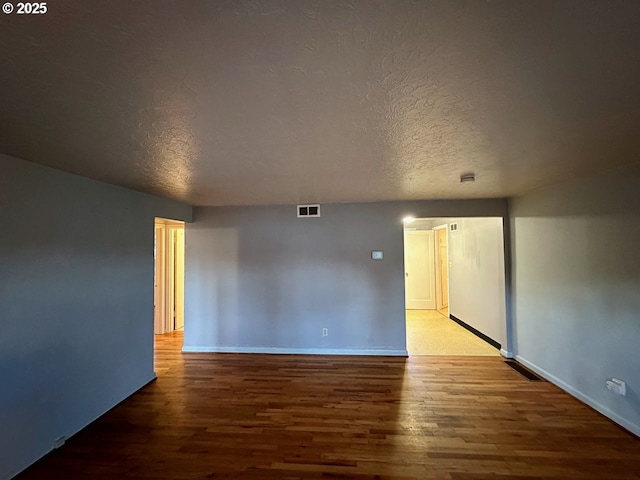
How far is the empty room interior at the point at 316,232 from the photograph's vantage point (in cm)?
97

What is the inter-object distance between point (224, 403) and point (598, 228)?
3.93 meters

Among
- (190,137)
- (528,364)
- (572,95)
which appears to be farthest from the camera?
(528,364)

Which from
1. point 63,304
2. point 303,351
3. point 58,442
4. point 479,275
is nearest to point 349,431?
point 303,351

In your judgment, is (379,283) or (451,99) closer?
(451,99)

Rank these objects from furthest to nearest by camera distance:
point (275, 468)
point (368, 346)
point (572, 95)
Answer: point (368, 346) → point (275, 468) → point (572, 95)

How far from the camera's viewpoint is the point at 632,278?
2568mm

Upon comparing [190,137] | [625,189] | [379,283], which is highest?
[190,137]

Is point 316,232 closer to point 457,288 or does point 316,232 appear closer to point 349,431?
point 349,431

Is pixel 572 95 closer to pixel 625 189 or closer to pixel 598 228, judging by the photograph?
pixel 625 189

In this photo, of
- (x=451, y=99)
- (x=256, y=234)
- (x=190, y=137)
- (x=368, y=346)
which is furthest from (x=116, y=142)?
(x=368, y=346)

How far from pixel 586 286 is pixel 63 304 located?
4.65 m

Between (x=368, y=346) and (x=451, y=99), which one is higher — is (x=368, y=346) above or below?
below

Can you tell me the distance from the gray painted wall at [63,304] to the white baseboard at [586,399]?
4.61 meters

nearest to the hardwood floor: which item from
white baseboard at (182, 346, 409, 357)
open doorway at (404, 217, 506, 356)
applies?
white baseboard at (182, 346, 409, 357)
